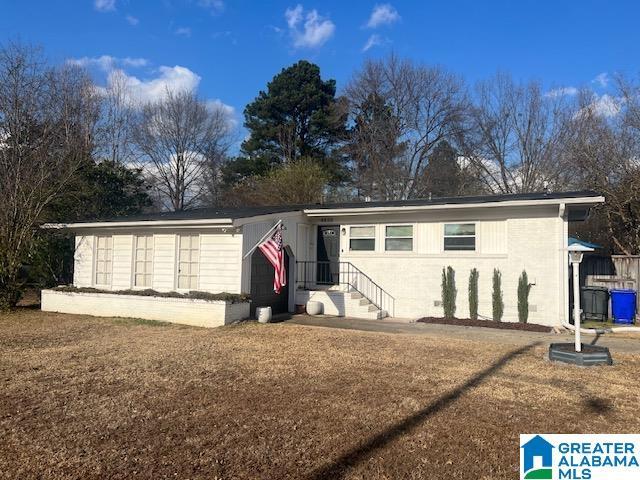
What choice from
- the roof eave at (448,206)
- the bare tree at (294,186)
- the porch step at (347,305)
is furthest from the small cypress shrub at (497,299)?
the bare tree at (294,186)

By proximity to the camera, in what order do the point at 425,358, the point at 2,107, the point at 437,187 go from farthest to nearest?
the point at 437,187
the point at 2,107
the point at 425,358

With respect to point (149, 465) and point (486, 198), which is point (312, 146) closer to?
point (486, 198)

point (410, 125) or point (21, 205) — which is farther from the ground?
point (410, 125)

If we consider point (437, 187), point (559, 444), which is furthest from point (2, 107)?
point (437, 187)

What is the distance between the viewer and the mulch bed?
10.8m

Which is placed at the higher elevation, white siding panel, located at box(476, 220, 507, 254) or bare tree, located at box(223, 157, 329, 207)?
bare tree, located at box(223, 157, 329, 207)

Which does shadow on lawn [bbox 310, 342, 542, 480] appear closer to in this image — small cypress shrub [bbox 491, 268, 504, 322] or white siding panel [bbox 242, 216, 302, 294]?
small cypress shrub [bbox 491, 268, 504, 322]

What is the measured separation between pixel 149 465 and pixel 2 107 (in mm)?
15544

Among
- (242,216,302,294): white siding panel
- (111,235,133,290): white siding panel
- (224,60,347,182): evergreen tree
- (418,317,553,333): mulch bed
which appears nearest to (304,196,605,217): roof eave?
(242,216,302,294): white siding panel

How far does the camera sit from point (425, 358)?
7422mm

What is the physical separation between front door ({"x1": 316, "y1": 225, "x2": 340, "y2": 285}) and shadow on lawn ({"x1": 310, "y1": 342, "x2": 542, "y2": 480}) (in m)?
8.12

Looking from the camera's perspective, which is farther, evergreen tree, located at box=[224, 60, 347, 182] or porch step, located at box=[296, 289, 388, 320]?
evergreen tree, located at box=[224, 60, 347, 182]

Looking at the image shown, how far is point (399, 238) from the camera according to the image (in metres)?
13.3

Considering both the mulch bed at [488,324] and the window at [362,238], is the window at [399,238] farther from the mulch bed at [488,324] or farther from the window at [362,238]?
the mulch bed at [488,324]
